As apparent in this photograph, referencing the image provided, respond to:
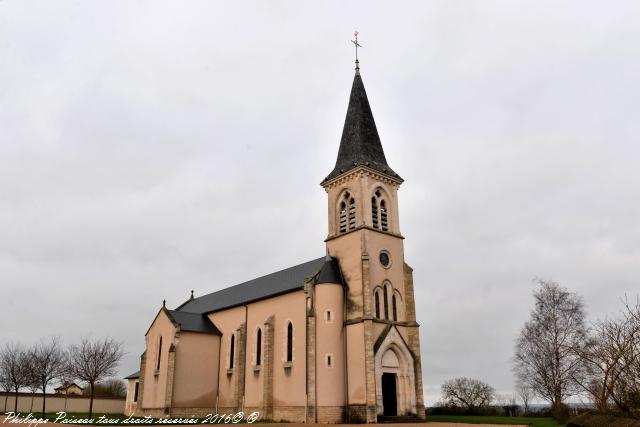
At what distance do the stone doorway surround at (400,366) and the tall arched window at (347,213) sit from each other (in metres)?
→ 8.06

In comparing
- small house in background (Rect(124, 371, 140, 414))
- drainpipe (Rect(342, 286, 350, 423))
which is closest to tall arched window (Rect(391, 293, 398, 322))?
drainpipe (Rect(342, 286, 350, 423))

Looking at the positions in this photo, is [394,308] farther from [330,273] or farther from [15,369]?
[15,369]

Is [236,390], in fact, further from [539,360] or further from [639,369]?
[639,369]

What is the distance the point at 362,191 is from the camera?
37656 mm

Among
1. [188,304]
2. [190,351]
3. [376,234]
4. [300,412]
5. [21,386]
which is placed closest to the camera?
[300,412]

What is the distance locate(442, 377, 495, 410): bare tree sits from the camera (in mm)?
58469

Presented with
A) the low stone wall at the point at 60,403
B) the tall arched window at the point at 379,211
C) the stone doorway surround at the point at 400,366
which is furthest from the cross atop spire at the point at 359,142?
the low stone wall at the point at 60,403

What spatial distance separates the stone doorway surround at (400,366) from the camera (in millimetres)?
33969

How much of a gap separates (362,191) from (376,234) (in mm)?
3301

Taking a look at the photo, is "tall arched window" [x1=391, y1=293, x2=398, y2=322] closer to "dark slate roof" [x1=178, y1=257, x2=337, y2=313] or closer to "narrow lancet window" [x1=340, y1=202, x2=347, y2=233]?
"dark slate roof" [x1=178, y1=257, x2=337, y2=313]

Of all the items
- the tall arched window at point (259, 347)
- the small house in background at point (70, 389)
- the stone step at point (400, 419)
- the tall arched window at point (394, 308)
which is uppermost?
the tall arched window at point (394, 308)

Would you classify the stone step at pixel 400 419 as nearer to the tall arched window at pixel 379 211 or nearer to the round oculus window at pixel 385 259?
the round oculus window at pixel 385 259

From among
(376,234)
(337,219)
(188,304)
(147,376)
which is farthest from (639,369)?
(188,304)

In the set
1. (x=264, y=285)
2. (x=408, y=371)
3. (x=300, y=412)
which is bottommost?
(x=300, y=412)
